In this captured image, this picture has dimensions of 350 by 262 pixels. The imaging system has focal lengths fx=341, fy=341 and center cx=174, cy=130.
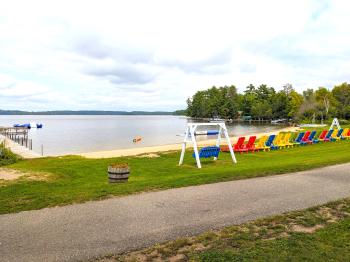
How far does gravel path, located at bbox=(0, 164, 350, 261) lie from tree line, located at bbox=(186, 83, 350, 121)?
8476 centimetres

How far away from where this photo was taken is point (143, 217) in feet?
21.0

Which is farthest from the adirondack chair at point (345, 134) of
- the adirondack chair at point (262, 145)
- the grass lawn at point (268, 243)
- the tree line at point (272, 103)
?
the tree line at point (272, 103)

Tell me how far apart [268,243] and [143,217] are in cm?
238

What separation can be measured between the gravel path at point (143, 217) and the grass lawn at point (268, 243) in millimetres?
349

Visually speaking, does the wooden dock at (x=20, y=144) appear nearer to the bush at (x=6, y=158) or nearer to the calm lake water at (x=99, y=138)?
the calm lake water at (x=99, y=138)

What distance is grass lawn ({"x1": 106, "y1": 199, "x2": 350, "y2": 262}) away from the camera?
4.66 meters

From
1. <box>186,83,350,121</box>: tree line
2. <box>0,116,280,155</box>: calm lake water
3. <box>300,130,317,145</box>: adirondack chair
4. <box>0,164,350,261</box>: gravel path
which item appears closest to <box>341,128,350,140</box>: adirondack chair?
<box>300,130,317,145</box>: adirondack chair

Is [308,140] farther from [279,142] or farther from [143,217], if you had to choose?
[143,217]

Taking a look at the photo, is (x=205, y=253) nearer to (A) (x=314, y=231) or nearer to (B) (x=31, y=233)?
(A) (x=314, y=231)

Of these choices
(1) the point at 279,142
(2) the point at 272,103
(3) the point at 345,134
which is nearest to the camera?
(1) the point at 279,142

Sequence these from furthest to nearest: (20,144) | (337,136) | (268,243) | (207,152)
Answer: (20,144)
(337,136)
(207,152)
(268,243)

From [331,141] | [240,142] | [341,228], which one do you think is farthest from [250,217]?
[331,141]

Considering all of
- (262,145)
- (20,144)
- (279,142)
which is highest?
(279,142)

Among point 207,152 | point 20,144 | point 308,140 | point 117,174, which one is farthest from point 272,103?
point 117,174
